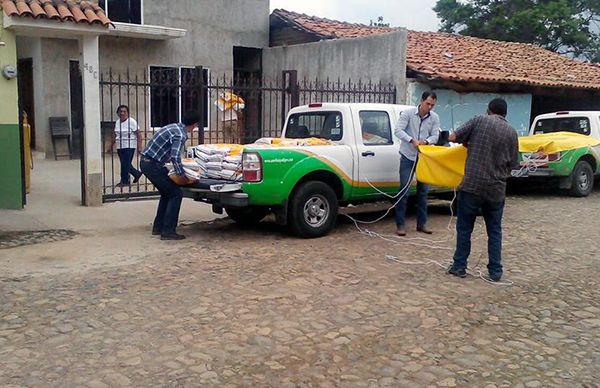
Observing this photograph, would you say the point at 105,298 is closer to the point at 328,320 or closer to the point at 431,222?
the point at 328,320

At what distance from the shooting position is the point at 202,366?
4.34 meters

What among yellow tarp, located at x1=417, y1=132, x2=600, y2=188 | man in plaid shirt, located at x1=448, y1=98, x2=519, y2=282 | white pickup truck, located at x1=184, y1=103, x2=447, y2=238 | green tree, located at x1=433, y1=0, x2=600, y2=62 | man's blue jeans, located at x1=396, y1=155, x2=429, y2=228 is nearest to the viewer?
man in plaid shirt, located at x1=448, y1=98, x2=519, y2=282

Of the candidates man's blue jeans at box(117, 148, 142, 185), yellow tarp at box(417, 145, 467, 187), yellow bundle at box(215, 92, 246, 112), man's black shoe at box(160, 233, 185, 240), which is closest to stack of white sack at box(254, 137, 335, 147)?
yellow tarp at box(417, 145, 467, 187)

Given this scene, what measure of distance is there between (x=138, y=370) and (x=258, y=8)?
17.6 metres

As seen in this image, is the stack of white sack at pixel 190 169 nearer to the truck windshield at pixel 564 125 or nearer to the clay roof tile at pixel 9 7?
the clay roof tile at pixel 9 7

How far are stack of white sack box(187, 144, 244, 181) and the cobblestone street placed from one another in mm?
875

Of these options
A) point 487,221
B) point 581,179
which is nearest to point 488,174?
point 487,221

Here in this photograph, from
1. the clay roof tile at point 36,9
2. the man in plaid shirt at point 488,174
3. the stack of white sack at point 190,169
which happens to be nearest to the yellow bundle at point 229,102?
the clay roof tile at point 36,9

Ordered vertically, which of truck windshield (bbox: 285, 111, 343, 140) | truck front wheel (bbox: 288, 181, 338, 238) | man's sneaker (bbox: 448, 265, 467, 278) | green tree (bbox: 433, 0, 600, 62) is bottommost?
man's sneaker (bbox: 448, 265, 467, 278)

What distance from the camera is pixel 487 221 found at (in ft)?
21.5

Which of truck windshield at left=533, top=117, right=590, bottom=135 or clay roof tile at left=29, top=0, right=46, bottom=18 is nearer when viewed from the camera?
clay roof tile at left=29, top=0, right=46, bottom=18

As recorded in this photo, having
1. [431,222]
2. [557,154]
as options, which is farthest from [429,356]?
[557,154]

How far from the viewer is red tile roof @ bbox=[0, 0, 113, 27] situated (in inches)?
359

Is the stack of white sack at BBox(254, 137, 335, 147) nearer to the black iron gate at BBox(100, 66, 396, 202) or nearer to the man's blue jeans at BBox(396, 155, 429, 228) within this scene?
the man's blue jeans at BBox(396, 155, 429, 228)
